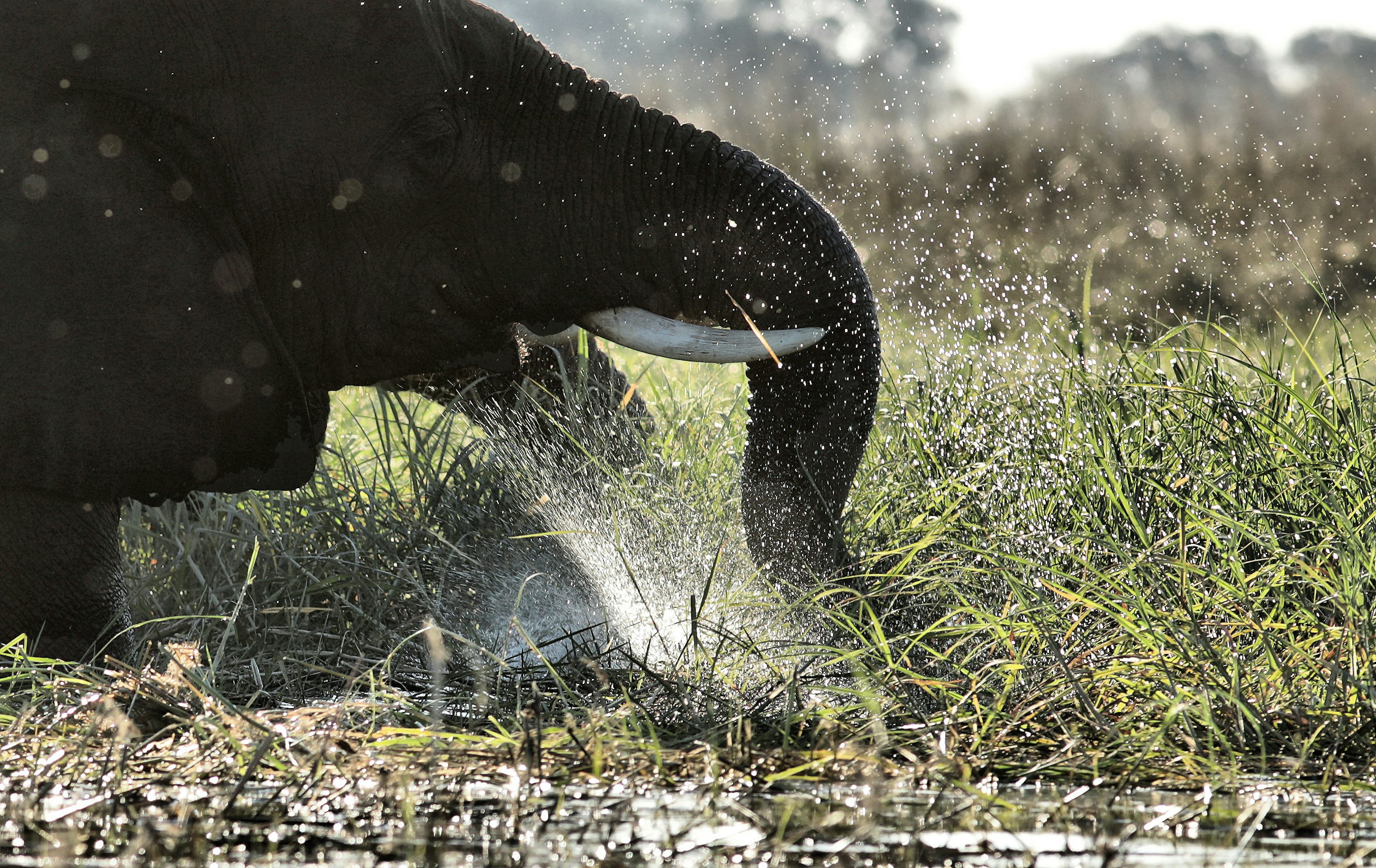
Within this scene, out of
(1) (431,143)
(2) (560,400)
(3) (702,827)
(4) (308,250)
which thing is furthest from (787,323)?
(3) (702,827)

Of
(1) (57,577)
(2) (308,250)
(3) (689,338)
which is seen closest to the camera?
(1) (57,577)

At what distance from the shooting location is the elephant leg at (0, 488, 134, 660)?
4.16 m

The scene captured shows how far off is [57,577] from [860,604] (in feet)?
6.22

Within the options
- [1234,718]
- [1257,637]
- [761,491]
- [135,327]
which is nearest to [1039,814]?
[1234,718]

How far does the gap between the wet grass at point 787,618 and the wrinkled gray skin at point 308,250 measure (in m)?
0.31

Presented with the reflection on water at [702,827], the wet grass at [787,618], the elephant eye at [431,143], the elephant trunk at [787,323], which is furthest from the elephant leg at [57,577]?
the elephant trunk at [787,323]

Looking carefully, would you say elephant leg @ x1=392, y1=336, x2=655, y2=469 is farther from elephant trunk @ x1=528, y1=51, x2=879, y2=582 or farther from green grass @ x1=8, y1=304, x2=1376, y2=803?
elephant trunk @ x1=528, y1=51, x2=879, y2=582

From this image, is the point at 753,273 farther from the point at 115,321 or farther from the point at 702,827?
the point at 702,827

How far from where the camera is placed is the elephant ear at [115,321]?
4.03m

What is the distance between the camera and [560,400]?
561 centimetres

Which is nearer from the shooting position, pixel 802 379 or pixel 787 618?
pixel 787 618

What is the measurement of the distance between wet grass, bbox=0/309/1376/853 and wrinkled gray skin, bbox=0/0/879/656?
31 cm

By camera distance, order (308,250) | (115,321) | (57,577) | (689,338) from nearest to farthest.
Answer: (115,321)
(57,577)
(689,338)
(308,250)

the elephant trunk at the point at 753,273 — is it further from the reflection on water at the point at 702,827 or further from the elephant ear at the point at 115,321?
the reflection on water at the point at 702,827
